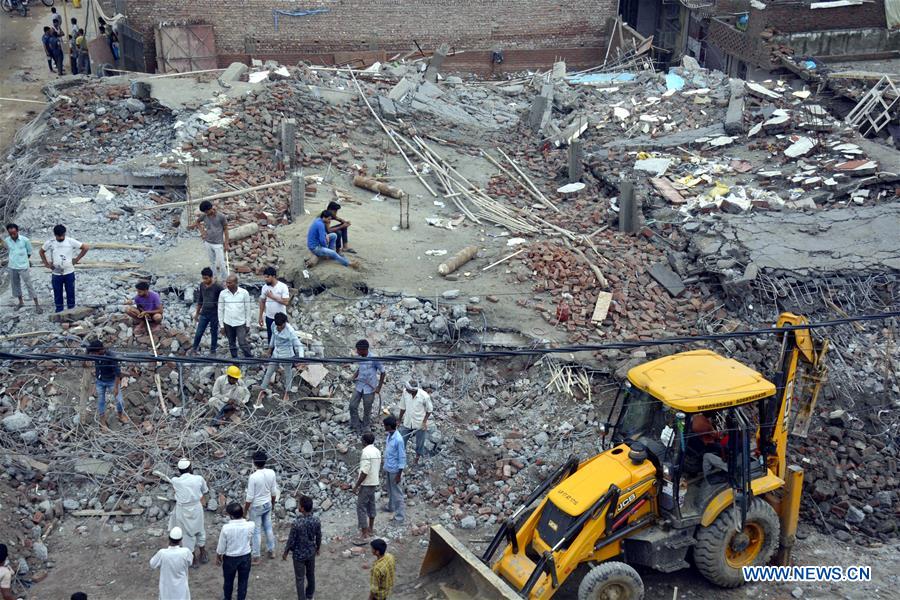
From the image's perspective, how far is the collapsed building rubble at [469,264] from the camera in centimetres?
1213

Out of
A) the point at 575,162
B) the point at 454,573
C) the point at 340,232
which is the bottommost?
the point at 454,573

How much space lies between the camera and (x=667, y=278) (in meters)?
15.5

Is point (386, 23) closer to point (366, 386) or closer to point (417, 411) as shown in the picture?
point (366, 386)

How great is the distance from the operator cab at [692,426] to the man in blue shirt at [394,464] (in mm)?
2323

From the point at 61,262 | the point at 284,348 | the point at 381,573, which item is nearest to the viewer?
the point at 381,573

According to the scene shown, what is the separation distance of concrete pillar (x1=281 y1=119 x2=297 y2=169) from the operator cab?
10446 mm

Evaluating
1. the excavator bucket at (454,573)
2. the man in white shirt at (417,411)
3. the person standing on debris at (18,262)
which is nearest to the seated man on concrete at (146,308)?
the person standing on debris at (18,262)

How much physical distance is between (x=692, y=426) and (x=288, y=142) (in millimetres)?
11382

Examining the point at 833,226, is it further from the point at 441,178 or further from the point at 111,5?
the point at 111,5

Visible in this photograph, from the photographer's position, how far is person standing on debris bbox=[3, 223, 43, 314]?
13570 mm

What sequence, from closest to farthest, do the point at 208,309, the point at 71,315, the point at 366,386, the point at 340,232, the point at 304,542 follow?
the point at 304,542 < the point at 366,386 < the point at 208,309 < the point at 71,315 < the point at 340,232

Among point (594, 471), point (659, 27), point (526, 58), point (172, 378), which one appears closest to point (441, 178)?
point (172, 378)

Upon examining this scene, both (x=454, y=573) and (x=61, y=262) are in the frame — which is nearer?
(x=454, y=573)

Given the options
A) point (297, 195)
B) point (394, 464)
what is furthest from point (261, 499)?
point (297, 195)
